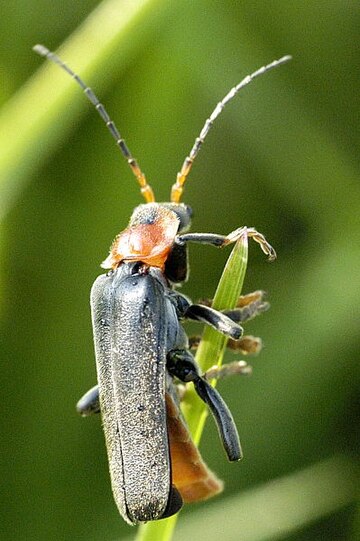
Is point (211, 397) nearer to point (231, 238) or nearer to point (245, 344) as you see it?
point (245, 344)

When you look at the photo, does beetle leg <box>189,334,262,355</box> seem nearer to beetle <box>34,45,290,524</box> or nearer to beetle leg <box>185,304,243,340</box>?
beetle <box>34,45,290,524</box>

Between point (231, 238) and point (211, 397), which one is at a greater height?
point (231, 238)

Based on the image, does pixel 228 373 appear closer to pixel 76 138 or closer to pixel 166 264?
pixel 166 264

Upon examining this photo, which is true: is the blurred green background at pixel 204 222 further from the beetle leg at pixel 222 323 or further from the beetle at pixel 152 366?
the beetle leg at pixel 222 323

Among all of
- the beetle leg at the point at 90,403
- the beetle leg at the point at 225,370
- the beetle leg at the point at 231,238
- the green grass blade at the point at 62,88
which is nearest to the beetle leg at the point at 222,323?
the beetle leg at the point at 225,370

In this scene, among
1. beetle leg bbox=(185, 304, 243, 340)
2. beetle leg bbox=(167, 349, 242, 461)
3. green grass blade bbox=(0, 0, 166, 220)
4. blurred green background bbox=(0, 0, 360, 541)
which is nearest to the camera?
beetle leg bbox=(185, 304, 243, 340)

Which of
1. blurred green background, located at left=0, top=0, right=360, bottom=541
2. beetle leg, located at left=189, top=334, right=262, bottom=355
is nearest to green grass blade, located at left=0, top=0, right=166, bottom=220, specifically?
blurred green background, located at left=0, top=0, right=360, bottom=541

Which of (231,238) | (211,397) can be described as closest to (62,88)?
(231,238)

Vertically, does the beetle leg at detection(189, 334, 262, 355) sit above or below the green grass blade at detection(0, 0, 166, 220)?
below
